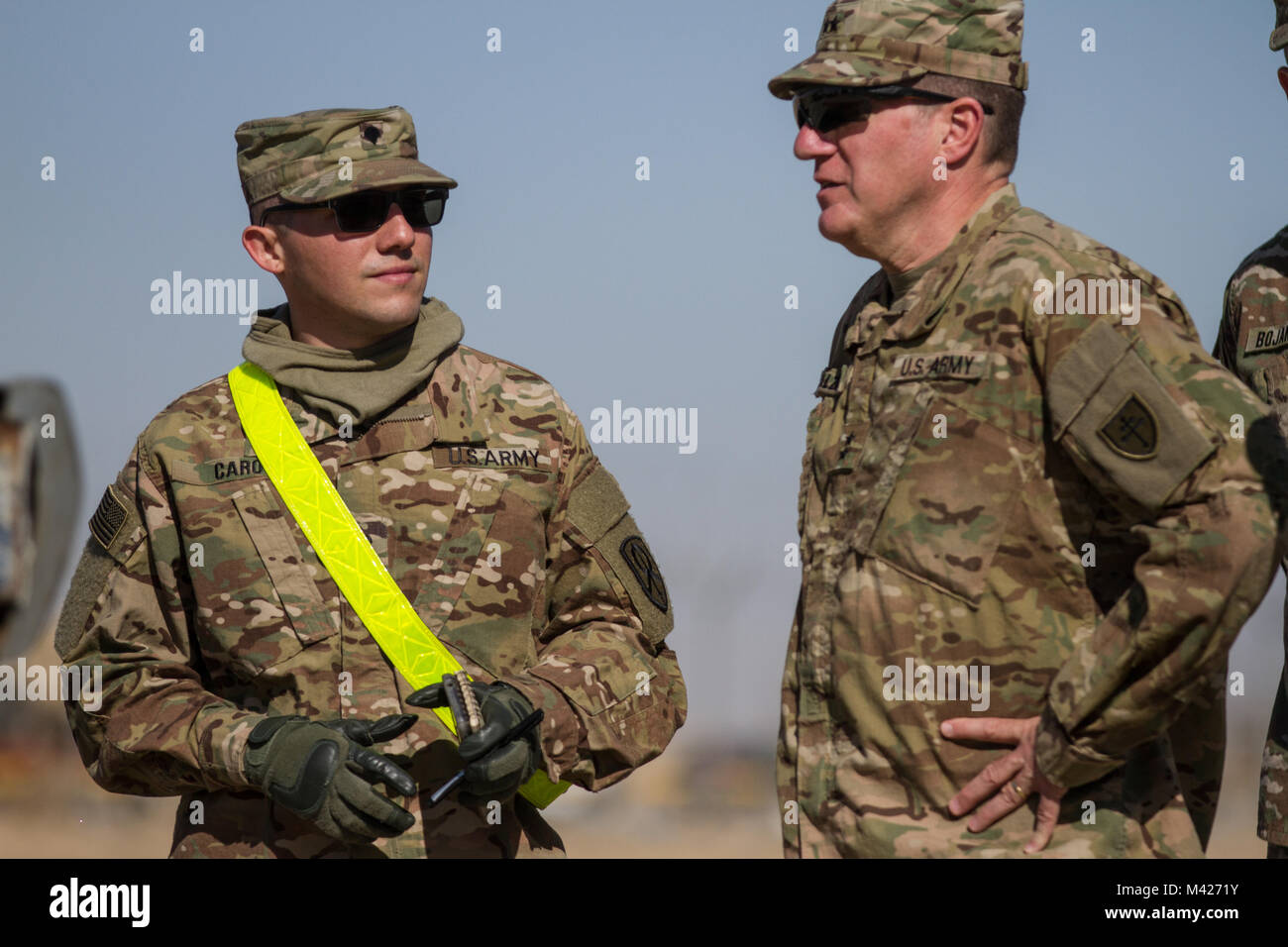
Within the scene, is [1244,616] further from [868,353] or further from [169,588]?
[169,588]

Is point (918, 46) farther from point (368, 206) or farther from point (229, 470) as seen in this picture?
point (229, 470)

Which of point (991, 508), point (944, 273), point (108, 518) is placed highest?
point (944, 273)

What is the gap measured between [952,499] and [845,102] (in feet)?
3.80

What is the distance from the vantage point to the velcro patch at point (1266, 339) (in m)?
5.86

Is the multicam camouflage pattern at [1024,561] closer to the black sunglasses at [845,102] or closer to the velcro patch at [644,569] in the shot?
the black sunglasses at [845,102]

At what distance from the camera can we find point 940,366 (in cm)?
430

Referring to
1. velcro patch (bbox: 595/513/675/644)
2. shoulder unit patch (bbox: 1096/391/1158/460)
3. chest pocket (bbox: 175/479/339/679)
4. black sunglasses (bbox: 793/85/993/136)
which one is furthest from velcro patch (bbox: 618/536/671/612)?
shoulder unit patch (bbox: 1096/391/1158/460)

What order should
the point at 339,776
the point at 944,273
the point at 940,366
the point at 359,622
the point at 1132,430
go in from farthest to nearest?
the point at 359,622, the point at 339,776, the point at 944,273, the point at 940,366, the point at 1132,430

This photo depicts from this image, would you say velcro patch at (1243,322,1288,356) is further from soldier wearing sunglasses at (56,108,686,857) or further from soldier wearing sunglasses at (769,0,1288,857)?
soldier wearing sunglasses at (56,108,686,857)

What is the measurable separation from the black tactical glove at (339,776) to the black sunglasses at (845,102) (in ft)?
6.59

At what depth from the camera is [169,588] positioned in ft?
17.1

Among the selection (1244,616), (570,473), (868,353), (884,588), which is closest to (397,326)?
(570,473)

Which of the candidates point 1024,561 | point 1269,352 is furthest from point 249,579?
point 1269,352

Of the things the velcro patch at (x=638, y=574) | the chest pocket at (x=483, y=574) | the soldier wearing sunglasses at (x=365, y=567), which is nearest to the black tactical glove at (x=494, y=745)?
the soldier wearing sunglasses at (x=365, y=567)
